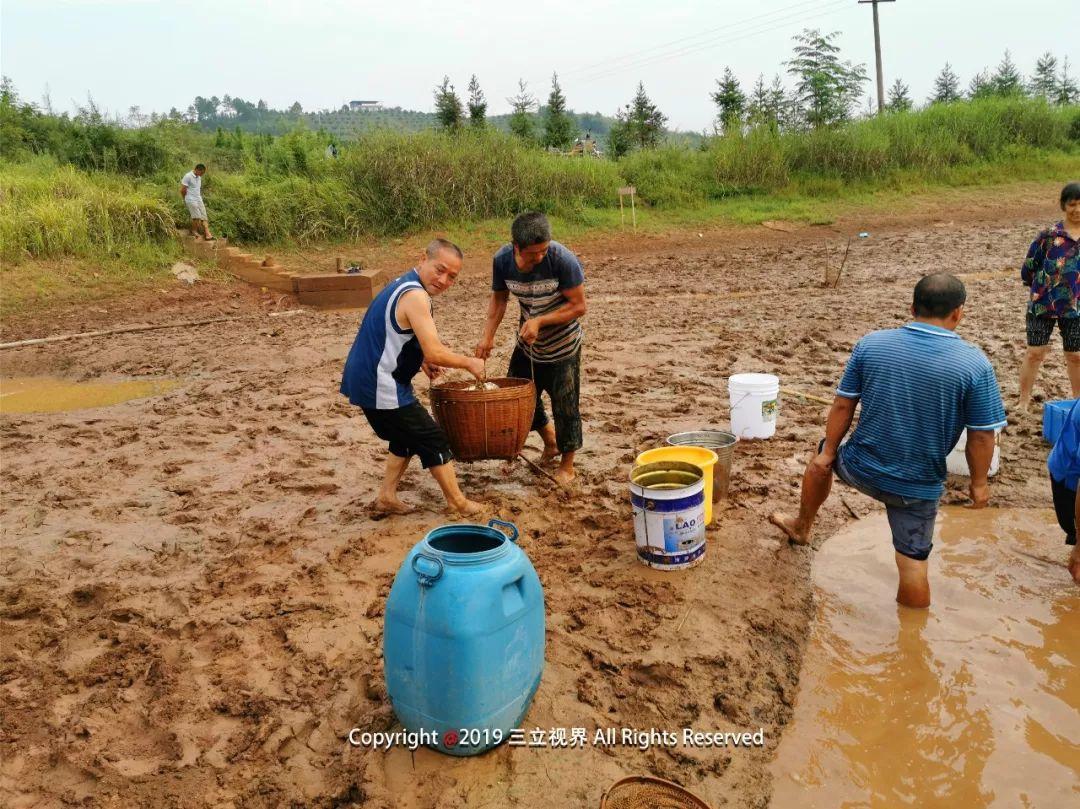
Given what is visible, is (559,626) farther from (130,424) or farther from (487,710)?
(130,424)

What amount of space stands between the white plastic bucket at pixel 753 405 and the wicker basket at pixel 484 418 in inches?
70.8

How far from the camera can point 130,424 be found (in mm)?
6883

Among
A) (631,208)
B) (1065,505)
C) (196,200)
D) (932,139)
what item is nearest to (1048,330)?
(1065,505)

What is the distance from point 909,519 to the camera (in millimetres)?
3527

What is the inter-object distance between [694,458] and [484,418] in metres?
1.24

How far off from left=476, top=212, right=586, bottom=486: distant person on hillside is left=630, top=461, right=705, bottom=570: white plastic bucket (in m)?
1.19

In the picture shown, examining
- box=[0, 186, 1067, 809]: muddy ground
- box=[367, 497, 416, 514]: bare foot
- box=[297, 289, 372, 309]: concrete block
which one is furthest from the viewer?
box=[297, 289, 372, 309]: concrete block

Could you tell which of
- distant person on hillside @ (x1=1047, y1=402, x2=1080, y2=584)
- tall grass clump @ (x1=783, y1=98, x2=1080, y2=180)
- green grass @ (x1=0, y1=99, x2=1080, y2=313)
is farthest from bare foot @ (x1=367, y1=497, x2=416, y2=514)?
tall grass clump @ (x1=783, y1=98, x2=1080, y2=180)

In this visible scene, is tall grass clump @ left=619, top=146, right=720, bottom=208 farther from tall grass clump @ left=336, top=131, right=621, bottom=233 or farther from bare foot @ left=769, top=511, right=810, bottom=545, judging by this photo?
bare foot @ left=769, top=511, right=810, bottom=545

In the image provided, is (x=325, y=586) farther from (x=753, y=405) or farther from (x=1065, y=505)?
(x=1065, y=505)

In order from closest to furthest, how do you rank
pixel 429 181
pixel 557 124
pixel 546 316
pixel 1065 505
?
pixel 1065 505, pixel 546 316, pixel 429 181, pixel 557 124

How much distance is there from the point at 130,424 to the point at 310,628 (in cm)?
422

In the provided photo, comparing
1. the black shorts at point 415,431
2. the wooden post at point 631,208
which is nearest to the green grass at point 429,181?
the wooden post at point 631,208

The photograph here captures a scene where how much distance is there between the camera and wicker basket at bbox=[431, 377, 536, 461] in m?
4.52
